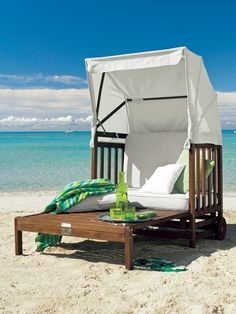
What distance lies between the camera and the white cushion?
625 cm

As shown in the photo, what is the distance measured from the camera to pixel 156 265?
422 centimetres

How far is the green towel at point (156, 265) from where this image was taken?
411 centimetres

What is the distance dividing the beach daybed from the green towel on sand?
0.08 m

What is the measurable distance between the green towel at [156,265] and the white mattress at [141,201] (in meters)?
0.77

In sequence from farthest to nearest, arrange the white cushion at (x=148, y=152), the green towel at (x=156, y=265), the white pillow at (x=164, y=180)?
the white cushion at (x=148, y=152) < the white pillow at (x=164, y=180) < the green towel at (x=156, y=265)

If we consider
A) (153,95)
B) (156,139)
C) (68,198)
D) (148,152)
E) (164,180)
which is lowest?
(68,198)

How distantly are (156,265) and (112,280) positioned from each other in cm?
51

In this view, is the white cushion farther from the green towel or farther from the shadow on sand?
the green towel

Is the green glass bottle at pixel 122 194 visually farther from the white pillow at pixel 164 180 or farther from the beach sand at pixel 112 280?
the white pillow at pixel 164 180

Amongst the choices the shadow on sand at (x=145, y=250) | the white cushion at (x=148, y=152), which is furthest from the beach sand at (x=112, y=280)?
the white cushion at (x=148, y=152)

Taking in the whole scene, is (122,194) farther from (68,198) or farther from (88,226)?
(68,198)

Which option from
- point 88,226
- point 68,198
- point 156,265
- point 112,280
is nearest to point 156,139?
point 68,198

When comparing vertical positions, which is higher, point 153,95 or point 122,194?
point 153,95

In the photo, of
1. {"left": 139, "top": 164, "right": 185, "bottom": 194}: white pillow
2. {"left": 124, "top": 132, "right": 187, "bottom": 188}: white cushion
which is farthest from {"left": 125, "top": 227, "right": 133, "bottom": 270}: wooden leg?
{"left": 124, "top": 132, "right": 187, "bottom": 188}: white cushion
